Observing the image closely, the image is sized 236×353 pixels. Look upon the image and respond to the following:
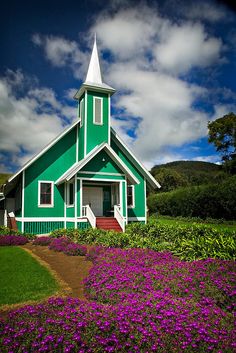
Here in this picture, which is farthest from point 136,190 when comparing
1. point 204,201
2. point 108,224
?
point 204,201

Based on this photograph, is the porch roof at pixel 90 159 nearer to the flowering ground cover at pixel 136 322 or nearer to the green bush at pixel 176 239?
the green bush at pixel 176 239

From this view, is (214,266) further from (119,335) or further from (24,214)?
(24,214)

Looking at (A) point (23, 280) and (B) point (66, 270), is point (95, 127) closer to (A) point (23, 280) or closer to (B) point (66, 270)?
(B) point (66, 270)

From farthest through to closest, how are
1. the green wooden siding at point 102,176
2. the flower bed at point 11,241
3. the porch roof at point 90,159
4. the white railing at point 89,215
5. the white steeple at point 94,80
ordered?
the white steeple at point 94,80 → the green wooden siding at point 102,176 → the porch roof at point 90,159 → the white railing at point 89,215 → the flower bed at point 11,241

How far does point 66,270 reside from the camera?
30.3 feet

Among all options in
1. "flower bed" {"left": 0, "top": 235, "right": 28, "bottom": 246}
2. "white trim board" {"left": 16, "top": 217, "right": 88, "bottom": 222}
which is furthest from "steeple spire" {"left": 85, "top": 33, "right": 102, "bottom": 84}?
"flower bed" {"left": 0, "top": 235, "right": 28, "bottom": 246}

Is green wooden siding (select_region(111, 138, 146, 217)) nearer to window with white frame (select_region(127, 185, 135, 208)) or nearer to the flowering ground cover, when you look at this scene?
window with white frame (select_region(127, 185, 135, 208))

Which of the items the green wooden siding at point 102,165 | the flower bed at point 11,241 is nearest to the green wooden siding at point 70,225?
the green wooden siding at point 102,165

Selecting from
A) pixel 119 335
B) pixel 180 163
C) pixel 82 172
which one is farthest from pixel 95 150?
pixel 180 163

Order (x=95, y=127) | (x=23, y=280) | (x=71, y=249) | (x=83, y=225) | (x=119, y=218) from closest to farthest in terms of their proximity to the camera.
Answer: (x=23, y=280) → (x=71, y=249) → (x=83, y=225) → (x=119, y=218) → (x=95, y=127)

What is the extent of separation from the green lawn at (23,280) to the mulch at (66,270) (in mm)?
257

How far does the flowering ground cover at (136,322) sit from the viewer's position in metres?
3.78

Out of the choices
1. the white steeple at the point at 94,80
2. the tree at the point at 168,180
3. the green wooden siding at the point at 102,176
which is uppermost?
the white steeple at the point at 94,80

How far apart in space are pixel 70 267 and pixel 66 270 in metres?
0.36
